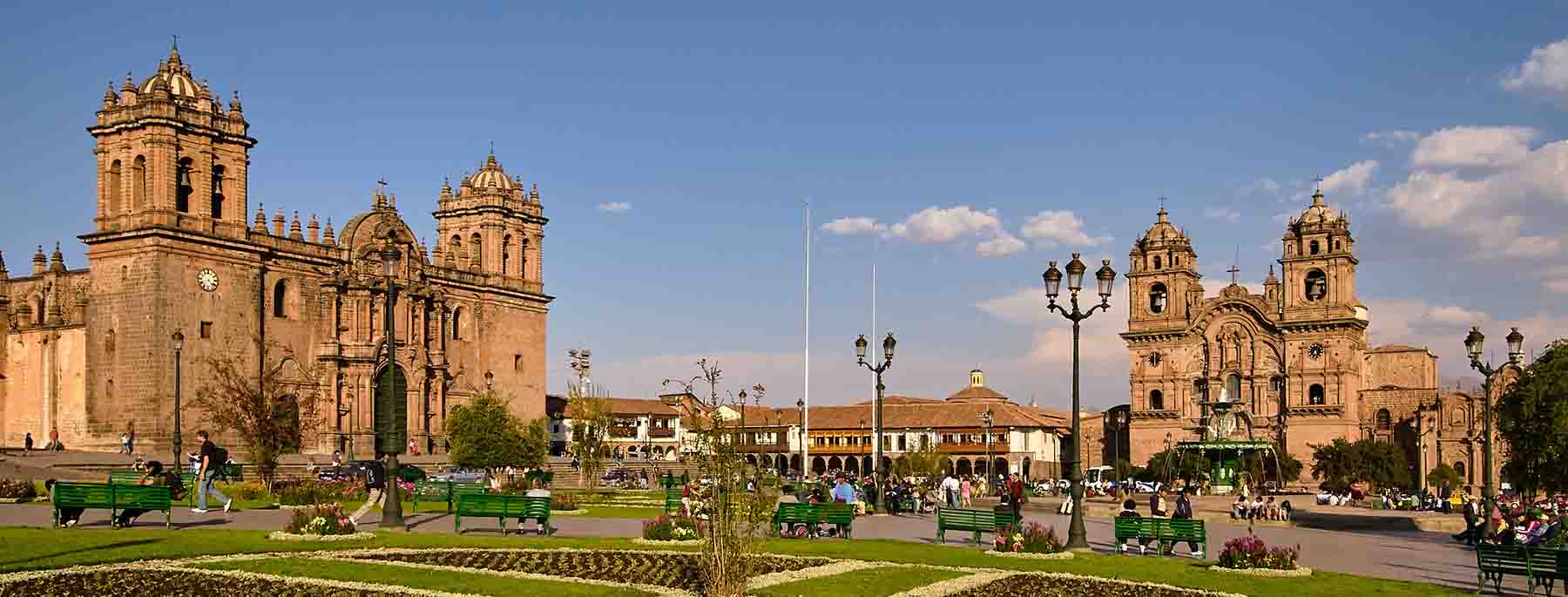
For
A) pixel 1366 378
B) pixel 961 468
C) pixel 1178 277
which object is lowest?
pixel 961 468

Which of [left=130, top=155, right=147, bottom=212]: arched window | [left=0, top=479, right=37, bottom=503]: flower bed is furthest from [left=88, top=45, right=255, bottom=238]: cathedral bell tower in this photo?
[left=0, top=479, right=37, bottom=503]: flower bed

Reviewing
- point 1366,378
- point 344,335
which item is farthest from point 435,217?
point 1366,378

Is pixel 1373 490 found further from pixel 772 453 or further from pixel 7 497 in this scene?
pixel 7 497

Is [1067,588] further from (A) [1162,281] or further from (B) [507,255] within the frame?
(A) [1162,281]

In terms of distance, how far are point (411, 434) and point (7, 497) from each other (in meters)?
36.0

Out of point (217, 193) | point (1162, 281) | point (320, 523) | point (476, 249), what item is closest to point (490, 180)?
point (476, 249)

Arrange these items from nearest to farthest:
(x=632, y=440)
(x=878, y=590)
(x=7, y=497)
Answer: (x=878, y=590)
(x=7, y=497)
(x=632, y=440)

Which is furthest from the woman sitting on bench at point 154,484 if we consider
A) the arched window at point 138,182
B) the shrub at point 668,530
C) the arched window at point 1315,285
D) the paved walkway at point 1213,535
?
the arched window at point 1315,285

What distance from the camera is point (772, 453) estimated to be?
112 m

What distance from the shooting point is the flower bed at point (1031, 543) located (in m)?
23.6

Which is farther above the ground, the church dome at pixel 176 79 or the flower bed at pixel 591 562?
the church dome at pixel 176 79

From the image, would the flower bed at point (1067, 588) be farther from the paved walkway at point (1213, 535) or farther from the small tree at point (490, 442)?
the small tree at point (490, 442)

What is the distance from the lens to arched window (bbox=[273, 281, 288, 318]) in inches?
2530

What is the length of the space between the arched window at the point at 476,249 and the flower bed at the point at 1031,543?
59.5 m
